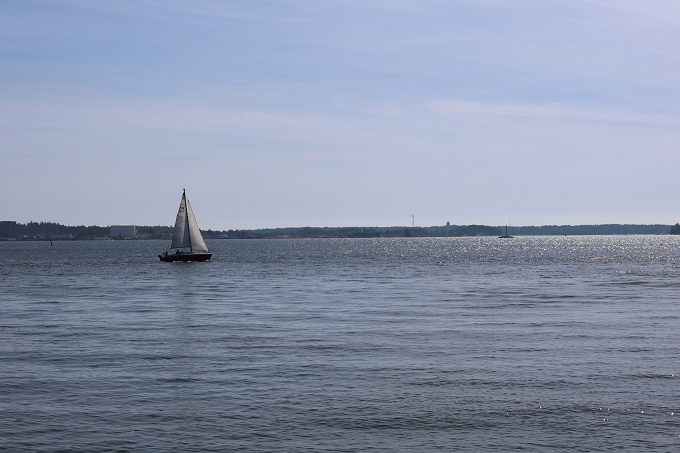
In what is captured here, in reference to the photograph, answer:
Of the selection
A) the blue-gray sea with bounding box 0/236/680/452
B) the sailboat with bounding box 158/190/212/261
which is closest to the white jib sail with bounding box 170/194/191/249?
the sailboat with bounding box 158/190/212/261

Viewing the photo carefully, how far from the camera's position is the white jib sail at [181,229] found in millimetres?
119438

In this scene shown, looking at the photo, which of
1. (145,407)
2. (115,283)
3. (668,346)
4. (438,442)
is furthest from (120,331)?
(115,283)

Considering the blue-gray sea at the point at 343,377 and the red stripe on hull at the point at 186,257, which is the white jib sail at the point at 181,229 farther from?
the blue-gray sea at the point at 343,377

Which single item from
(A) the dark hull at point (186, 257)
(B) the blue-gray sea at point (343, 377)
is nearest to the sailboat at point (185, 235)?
(A) the dark hull at point (186, 257)

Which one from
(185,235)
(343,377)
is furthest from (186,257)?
(343,377)

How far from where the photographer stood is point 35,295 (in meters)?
63.9

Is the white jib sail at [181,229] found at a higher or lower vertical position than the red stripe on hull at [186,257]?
higher

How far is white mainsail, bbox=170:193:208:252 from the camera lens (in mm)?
119438

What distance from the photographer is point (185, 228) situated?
4737 inches

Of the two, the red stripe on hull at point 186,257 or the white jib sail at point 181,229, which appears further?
the red stripe on hull at point 186,257

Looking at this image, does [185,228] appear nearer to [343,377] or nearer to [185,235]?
[185,235]

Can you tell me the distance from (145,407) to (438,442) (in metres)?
9.53

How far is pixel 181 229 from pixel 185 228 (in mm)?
830

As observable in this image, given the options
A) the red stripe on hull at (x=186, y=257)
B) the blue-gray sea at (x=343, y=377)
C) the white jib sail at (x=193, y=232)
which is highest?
the white jib sail at (x=193, y=232)
